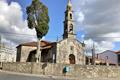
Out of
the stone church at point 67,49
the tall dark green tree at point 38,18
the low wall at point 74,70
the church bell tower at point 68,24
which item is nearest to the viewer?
the low wall at point 74,70

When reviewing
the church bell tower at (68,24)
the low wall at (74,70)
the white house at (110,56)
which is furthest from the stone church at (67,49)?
the white house at (110,56)

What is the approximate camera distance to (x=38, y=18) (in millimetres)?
50750

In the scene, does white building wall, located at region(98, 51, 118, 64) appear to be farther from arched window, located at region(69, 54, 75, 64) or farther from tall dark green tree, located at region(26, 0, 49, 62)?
tall dark green tree, located at region(26, 0, 49, 62)

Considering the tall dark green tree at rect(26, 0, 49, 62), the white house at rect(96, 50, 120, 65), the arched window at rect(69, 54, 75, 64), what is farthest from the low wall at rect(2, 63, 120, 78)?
the white house at rect(96, 50, 120, 65)

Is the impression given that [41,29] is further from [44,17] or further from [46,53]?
[46,53]

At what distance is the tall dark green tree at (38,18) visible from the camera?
163ft

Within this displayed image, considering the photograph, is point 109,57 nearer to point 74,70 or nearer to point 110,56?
point 110,56

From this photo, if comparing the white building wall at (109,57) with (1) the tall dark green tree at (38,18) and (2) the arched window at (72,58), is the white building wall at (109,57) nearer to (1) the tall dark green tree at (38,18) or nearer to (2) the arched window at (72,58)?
(2) the arched window at (72,58)

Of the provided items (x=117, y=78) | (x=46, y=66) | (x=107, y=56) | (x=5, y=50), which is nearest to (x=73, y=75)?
(x=46, y=66)

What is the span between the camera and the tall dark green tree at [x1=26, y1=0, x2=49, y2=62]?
1955 inches

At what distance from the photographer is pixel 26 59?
71.6 meters

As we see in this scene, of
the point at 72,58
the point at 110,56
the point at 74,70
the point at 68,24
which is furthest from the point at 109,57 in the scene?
the point at 74,70

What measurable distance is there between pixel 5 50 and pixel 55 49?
206 feet

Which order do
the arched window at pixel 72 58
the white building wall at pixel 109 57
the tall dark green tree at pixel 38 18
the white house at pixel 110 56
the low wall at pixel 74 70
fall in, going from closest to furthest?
the low wall at pixel 74 70
the tall dark green tree at pixel 38 18
the arched window at pixel 72 58
the white house at pixel 110 56
the white building wall at pixel 109 57
